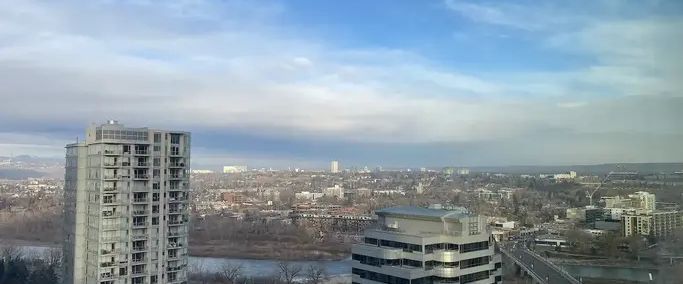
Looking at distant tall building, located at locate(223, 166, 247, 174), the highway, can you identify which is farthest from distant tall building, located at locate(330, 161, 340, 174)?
the highway

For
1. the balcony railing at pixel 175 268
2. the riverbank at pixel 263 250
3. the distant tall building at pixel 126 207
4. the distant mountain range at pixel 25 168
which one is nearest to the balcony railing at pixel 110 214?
the distant tall building at pixel 126 207

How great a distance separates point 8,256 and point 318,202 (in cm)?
1452

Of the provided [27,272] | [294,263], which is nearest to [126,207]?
[27,272]

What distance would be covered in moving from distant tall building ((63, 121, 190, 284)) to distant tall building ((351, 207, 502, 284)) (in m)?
1.77

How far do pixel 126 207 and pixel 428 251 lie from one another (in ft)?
8.62

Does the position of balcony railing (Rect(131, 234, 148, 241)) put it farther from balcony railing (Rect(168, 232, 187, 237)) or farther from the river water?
the river water

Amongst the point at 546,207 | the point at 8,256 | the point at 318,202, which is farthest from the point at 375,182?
the point at 8,256

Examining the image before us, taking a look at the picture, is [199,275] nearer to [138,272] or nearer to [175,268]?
[175,268]

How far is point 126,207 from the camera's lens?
16.3ft

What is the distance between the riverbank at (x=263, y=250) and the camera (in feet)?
42.3

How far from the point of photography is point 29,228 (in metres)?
14.5

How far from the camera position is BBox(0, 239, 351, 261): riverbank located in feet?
42.3

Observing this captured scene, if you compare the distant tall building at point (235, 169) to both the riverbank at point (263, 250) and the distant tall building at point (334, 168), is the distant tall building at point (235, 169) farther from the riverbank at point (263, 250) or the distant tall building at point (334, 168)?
the riverbank at point (263, 250)

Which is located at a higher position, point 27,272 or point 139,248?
point 139,248
